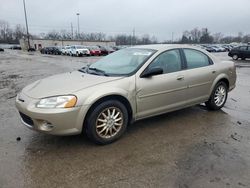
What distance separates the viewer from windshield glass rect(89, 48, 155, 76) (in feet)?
13.2

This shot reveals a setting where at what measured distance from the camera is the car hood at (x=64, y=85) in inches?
134

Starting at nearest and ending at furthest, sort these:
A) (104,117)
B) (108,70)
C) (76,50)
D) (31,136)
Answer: (104,117) < (31,136) < (108,70) < (76,50)

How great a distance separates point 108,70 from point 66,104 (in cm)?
124

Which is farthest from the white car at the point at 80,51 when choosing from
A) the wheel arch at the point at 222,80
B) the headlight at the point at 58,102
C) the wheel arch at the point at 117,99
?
the headlight at the point at 58,102

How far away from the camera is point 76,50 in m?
33.5

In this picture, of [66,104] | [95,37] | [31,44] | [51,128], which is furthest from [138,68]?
[95,37]

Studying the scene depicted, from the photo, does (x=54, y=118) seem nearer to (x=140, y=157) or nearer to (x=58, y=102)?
(x=58, y=102)

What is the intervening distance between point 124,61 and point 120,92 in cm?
101

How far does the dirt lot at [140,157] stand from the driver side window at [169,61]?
107 cm

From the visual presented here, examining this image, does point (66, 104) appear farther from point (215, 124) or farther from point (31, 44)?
point (31, 44)

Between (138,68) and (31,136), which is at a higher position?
(138,68)

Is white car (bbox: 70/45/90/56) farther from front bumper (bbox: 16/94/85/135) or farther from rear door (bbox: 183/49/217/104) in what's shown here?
front bumper (bbox: 16/94/85/135)

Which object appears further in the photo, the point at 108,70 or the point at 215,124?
the point at 215,124

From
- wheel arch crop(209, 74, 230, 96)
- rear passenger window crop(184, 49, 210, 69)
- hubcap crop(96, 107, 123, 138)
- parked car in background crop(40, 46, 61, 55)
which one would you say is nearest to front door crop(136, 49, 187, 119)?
rear passenger window crop(184, 49, 210, 69)
